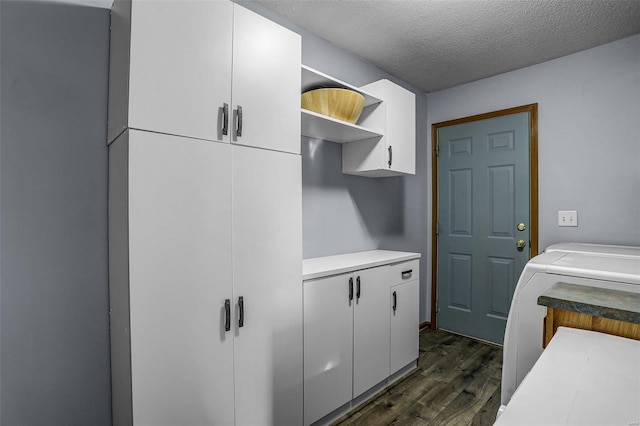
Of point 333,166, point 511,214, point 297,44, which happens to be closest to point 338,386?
point 333,166

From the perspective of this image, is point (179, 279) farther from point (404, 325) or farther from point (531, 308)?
point (404, 325)

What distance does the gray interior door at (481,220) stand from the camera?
9.42 feet

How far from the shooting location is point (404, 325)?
2402 mm

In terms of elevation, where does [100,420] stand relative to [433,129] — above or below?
below

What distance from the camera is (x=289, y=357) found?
1.63 meters

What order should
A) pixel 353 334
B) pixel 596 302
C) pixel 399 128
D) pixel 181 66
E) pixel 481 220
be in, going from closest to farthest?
pixel 596 302 < pixel 181 66 < pixel 353 334 < pixel 399 128 < pixel 481 220

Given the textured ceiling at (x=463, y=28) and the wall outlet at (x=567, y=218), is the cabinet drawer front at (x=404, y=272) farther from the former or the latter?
the textured ceiling at (x=463, y=28)

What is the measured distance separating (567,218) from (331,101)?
83.9 inches

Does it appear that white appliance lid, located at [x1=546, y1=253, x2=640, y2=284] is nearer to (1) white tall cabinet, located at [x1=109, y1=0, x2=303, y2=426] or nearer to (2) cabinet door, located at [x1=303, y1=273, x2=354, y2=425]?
(2) cabinet door, located at [x1=303, y1=273, x2=354, y2=425]

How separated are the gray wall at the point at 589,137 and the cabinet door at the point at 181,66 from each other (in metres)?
2.63

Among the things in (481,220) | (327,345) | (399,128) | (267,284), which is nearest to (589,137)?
(481,220)

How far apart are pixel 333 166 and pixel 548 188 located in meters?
1.82

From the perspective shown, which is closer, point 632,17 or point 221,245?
point 221,245

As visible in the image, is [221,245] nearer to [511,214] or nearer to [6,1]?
[6,1]
